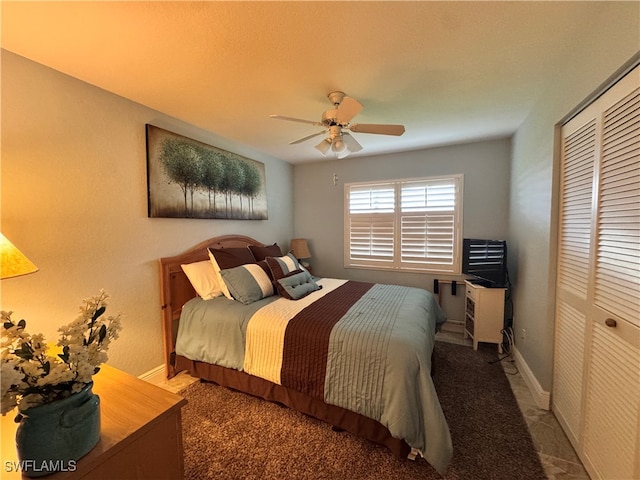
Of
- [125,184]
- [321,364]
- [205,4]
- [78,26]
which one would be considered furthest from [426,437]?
[78,26]

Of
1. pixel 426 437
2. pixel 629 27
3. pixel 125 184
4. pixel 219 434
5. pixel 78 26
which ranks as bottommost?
pixel 219 434

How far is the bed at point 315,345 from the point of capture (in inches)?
58.0

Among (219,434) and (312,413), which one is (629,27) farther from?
(219,434)

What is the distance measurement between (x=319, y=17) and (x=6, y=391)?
181 cm

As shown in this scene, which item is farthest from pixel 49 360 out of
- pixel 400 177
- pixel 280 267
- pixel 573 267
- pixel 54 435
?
pixel 400 177

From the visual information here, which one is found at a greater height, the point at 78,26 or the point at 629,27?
the point at 78,26

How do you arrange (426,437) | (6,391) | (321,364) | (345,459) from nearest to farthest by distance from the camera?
(6,391)
(426,437)
(345,459)
(321,364)

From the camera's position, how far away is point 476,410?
1.94 meters

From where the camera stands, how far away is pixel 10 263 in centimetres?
113

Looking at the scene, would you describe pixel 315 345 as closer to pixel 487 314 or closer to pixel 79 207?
pixel 79 207

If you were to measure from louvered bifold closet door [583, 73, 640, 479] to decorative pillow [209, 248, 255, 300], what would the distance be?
2.53 metres

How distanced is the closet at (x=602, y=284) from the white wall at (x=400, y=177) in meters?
1.45

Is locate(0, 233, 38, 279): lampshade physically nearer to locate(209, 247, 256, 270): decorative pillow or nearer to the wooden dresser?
the wooden dresser

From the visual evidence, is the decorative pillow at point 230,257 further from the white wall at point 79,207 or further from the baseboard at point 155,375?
the baseboard at point 155,375
